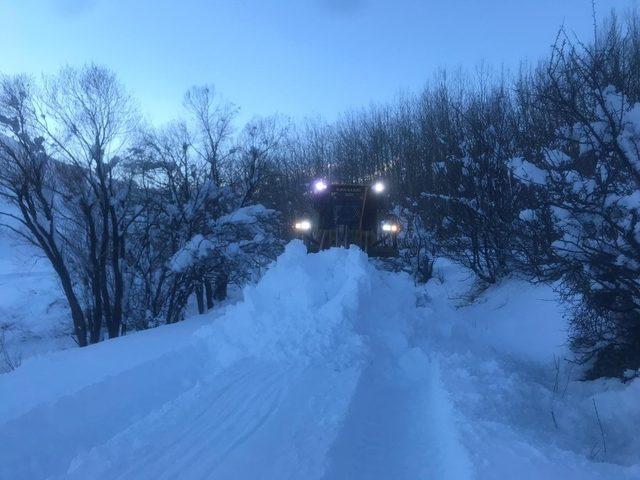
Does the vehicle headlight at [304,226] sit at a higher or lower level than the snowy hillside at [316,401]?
higher

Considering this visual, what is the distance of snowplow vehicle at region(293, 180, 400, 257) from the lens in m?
18.1

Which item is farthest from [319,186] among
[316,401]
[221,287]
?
[316,401]

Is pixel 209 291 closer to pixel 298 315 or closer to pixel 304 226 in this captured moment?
pixel 304 226

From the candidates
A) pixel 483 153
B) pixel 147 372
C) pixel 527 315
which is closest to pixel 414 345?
pixel 147 372

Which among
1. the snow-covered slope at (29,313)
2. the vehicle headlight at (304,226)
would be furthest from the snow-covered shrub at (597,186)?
the snow-covered slope at (29,313)

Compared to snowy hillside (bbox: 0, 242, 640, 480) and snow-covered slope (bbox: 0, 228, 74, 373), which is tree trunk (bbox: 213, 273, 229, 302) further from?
snowy hillside (bbox: 0, 242, 640, 480)

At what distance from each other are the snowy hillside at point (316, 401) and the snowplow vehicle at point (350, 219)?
797cm

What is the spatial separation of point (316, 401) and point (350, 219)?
13056 mm

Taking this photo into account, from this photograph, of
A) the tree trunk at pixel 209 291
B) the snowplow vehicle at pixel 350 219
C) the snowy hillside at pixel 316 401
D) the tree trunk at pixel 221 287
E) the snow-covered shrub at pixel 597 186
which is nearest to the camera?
the snowy hillside at pixel 316 401

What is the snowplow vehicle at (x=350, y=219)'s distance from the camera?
18078 millimetres

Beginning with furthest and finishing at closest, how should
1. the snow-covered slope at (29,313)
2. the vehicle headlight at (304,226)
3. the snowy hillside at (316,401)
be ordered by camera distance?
the snow-covered slope at (29,313)
the vehicle headlight at (304,226)
the snowy hillside at (316,401)

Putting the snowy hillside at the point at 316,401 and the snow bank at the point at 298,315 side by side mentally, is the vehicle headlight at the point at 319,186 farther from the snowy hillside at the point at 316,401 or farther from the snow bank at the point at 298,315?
the snow bank at the point at 298,315

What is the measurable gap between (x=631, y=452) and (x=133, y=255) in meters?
18.8

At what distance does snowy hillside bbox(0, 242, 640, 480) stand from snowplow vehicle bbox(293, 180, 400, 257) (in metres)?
7.97
